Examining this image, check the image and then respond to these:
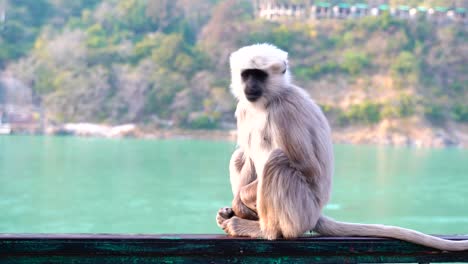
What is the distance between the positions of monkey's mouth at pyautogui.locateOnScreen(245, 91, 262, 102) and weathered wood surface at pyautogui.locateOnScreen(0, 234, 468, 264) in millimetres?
1114

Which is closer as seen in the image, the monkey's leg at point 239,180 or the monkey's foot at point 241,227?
the monkey's foot at point 241,227

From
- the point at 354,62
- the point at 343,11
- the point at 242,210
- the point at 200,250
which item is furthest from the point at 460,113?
the point at 200,250

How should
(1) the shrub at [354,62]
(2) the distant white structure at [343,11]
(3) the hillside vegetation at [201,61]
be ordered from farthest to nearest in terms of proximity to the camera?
(2) the distant white structure at [343,11]
(1) the shrub at [354,62]
(3) the hillside vegetation at [201,61]

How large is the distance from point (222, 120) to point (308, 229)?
46947 mm

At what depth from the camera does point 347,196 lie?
107 feet

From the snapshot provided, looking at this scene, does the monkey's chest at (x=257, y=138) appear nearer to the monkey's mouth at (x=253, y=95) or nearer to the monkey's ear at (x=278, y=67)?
the monkey's mouth at (x=253, y=95)

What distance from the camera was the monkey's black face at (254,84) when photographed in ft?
11.9

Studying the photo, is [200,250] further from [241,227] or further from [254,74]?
[254,74]

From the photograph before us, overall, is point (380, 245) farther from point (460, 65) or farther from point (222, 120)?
point (460, 65)

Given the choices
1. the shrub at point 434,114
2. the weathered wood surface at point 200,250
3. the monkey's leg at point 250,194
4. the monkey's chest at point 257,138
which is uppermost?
the shrub at point 434,114

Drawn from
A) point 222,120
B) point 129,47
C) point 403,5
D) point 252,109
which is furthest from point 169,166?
point 403,5

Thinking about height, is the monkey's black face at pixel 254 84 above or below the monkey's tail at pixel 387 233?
above

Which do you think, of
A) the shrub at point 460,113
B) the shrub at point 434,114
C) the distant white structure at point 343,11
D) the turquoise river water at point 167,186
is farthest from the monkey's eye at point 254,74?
the distant white structure at point 343,11

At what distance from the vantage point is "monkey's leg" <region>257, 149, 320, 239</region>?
132 inches
